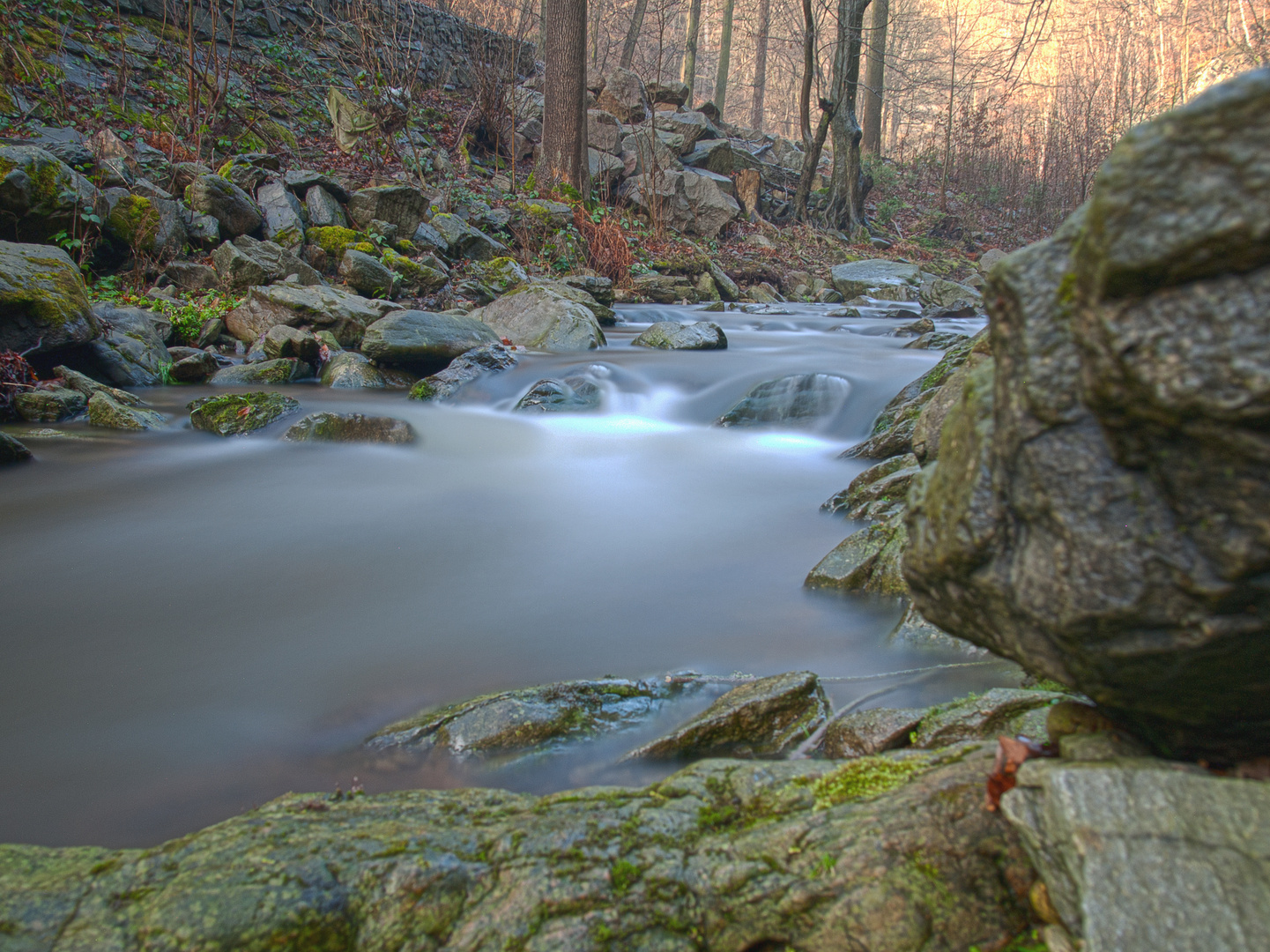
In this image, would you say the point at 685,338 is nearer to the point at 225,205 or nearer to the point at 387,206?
the point at 387,206

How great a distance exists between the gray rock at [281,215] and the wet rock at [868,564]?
8.54 metres

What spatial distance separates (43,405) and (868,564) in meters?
6.18

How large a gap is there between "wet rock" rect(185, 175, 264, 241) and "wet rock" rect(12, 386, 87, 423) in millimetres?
4511

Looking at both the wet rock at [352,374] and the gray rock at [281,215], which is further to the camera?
the gray rock at [281,215]

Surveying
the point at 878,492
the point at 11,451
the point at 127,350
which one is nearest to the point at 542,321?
the point at 127,350

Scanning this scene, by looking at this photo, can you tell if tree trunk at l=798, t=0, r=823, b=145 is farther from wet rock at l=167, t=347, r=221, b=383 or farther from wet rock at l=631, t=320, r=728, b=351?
wet rock at l=167, t=347, r=221, b=383

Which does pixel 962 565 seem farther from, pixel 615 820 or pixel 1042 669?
pixel 615 820

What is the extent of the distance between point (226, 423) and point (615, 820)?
18.7 ft

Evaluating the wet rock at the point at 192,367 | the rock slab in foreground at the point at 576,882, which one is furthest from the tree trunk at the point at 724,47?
the rock slab in foreground at the point at 576,882

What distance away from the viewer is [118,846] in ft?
6.79

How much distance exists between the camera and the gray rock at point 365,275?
9586mm

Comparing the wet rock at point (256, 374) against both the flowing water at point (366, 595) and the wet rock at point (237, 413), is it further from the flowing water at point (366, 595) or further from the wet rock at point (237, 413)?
the wet rock at point (237, 413)

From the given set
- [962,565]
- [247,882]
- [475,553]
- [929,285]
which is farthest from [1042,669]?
[929,285]

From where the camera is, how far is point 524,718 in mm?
2486
